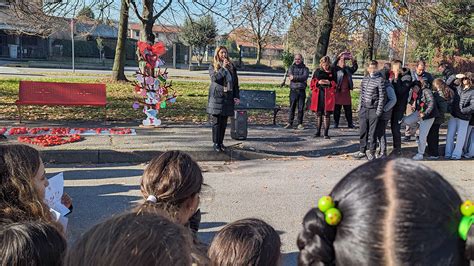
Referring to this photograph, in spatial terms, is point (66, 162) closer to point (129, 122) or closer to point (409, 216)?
point (129, 122)

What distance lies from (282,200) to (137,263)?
5.02m

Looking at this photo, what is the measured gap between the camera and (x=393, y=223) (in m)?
1.27

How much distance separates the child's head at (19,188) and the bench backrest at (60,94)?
893cm

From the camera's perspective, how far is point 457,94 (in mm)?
9289

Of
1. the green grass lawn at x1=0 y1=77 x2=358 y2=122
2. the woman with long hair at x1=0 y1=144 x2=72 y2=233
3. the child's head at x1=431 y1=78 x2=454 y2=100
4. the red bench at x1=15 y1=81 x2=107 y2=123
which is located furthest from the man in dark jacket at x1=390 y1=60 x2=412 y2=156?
Result: the woman with long hair at x1=0 y1=144 x2=72 y2=233

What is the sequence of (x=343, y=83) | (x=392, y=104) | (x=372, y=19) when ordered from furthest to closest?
(x=372, y=19) → (x=343, y=83) → (x=392, y=104)

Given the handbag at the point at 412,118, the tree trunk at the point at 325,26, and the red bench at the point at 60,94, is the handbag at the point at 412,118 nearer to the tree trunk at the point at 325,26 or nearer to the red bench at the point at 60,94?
the tree trunk at the point at 325,26

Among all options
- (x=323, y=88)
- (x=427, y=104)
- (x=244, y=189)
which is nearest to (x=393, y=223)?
(x=244, y=189)

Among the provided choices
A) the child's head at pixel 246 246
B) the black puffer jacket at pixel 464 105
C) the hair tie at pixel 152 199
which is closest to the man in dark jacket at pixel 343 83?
the black puffer jacket at pixel 464 105

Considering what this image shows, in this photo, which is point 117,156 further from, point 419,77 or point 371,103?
point 419,77

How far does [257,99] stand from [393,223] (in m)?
11.0

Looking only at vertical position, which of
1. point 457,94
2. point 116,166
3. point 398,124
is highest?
point 457,94

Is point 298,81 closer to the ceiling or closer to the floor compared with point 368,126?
closer to the ceiling

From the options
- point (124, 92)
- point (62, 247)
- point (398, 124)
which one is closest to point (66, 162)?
point (398, 124)
